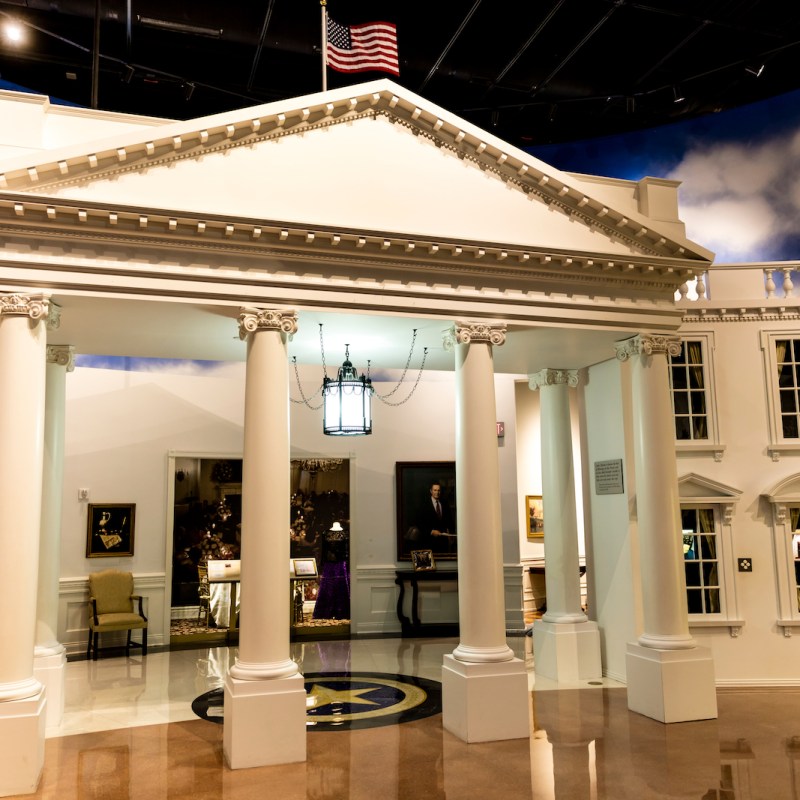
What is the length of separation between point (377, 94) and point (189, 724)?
725cm

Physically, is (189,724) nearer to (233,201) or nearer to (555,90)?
(233,201)

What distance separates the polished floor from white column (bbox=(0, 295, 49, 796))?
17.4 inches

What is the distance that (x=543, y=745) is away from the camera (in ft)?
25.0

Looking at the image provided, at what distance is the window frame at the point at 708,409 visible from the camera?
10539 millimetres

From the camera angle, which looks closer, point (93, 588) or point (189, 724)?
point (189, 724)

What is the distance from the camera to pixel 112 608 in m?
12.4

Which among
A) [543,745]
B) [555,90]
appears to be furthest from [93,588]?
[555,90]

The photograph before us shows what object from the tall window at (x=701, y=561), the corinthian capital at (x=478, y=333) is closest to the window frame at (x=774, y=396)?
the tall window at (x=701, y=561)

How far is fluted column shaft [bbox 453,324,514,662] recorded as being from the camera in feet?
26.5

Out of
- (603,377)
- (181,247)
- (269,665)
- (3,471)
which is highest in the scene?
(181,247)

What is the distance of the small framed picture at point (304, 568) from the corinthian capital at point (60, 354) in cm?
604

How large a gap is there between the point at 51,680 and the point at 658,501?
7230mm

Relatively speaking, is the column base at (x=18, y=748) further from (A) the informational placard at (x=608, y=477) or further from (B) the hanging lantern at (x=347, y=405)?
(A) the informational placard at (x=608, y=477)

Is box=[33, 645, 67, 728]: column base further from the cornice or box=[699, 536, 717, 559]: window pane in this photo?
box=[699, 536, 717, 559]: window pane
